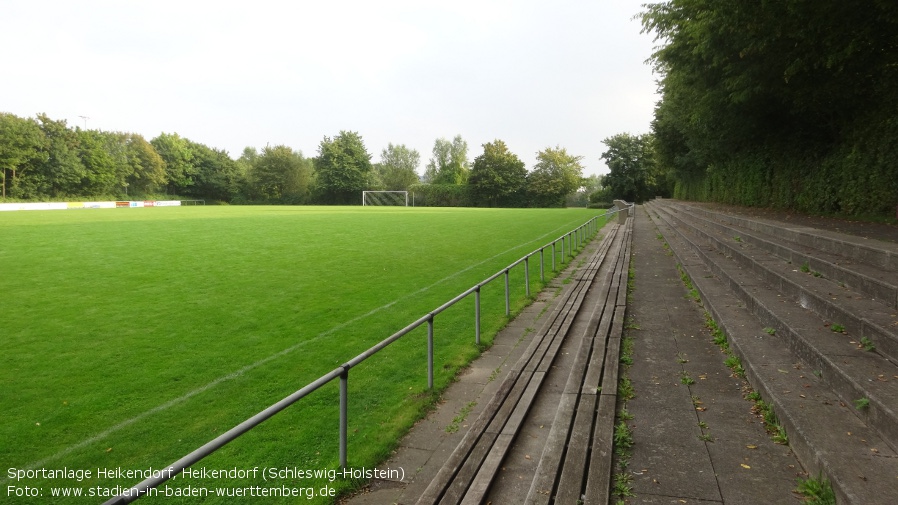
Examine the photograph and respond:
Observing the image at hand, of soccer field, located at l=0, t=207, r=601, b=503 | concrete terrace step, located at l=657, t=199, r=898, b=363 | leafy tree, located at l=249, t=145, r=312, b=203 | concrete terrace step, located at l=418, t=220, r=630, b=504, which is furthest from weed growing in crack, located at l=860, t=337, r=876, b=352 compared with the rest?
leafy tree, located at l=249, t=145, r=312, b=203

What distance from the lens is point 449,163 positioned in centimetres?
10712

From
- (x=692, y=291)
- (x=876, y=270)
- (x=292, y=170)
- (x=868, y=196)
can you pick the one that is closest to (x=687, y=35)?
(x=868, y=196)

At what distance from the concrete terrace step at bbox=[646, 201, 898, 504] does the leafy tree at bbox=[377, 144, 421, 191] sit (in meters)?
101

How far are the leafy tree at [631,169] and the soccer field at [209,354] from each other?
61629mm

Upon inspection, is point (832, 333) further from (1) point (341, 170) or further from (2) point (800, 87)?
(1) point (341, 170)

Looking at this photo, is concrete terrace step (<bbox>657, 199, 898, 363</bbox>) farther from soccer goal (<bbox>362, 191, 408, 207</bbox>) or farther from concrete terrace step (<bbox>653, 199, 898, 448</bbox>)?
soccer goal (<bbox>362, 191, 408, 207</bbox>)

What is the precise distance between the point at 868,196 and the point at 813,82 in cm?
348

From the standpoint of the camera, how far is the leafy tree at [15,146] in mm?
58938

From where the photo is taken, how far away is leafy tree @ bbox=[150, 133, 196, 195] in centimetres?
8650

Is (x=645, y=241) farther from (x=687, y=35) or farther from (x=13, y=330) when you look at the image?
(x=13, y=330)

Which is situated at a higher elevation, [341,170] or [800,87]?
[341,170]

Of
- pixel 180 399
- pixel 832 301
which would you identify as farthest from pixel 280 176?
pixel 832 301

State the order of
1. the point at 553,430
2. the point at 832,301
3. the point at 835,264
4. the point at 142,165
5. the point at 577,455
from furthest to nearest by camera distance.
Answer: the point at 142,165, the point at 835,264, the point at 832,301, the point at 553,430, the point at 577,455

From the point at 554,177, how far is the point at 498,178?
1008 centimetres
